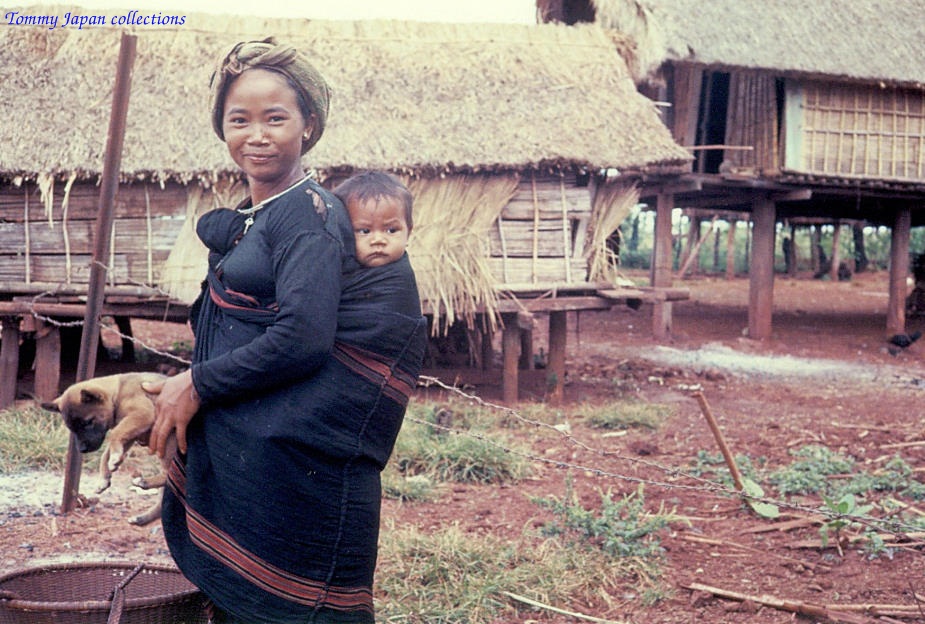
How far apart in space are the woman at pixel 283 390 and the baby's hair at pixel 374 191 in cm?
8

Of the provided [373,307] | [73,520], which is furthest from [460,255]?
[373,307]

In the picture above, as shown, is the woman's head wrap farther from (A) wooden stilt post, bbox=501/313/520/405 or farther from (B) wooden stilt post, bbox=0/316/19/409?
(A) wooden stilt post, bbox=501/313/520/405

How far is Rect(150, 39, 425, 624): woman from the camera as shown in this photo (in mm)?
1839

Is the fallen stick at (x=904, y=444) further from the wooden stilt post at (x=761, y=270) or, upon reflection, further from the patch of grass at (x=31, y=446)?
the wooden stilt post at (x=761, y=270)

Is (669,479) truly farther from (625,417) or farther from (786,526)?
(625,417)

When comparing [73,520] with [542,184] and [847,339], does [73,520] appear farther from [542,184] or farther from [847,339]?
[847,339]

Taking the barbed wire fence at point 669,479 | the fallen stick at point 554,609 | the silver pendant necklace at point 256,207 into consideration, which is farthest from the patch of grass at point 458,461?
the silver pendant necklace at point 256,207

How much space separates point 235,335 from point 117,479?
4.39m

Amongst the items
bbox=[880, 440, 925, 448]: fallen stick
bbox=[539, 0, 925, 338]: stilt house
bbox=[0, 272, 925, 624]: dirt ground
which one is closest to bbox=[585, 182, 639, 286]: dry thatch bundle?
bbox=[0, 272, 925, 624]: dirt ground

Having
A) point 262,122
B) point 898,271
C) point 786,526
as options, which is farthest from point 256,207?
point 898,271

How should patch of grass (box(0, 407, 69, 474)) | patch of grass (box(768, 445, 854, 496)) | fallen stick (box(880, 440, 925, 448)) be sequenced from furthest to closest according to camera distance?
1. fallen stick (box(880, 440, 925, 448))
2. patch of grass (box(0, 407, 69, 474))
3. patch of grass (box(768, 445, 854, 496))

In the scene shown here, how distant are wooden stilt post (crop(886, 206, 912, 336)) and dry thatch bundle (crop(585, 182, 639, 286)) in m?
7.08

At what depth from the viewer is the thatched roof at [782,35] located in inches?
464

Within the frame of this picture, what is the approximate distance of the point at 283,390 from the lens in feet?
6.15
